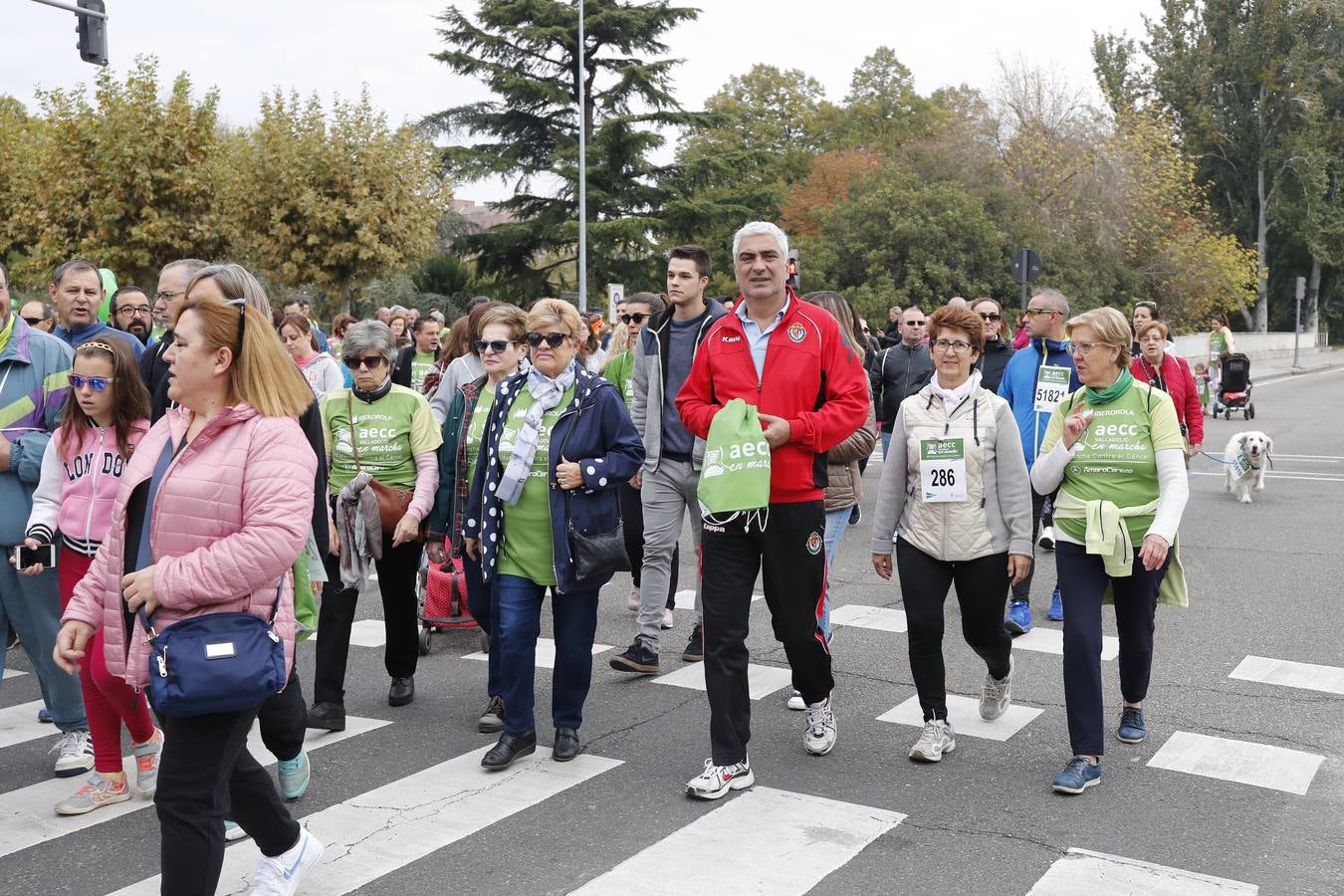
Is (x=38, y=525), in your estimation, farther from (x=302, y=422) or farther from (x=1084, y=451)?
(x=1084, y=451)

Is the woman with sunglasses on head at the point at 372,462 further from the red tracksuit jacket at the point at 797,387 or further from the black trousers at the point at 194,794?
the black trousers at the point at 194,794

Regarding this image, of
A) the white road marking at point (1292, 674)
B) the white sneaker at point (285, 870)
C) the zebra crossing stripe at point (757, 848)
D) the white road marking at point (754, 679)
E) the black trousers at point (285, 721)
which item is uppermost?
the black trousers at point (285, 721)

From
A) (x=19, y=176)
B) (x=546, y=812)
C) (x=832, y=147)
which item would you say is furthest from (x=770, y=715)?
(x=832, y=147)

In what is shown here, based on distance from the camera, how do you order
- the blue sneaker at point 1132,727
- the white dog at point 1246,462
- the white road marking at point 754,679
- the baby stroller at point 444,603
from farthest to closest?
the white dog at point 1246,462, the baby stroller at point 444,603, the white road marking at point 754,679, the blue sneaker at point 1132,727

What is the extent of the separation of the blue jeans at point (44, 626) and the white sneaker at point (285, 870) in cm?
199

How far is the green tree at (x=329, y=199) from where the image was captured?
2744cm

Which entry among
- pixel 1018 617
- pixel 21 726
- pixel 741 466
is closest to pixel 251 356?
pixel 741 466

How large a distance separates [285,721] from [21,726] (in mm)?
2300

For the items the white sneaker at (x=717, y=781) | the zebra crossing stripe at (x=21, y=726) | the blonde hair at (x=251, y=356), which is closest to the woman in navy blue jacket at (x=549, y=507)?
the white sneaker at (x=717, y=781)

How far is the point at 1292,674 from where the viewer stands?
6.77m

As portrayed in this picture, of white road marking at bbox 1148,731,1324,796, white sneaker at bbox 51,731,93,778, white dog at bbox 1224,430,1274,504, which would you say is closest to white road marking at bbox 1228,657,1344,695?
white road marking at bbox 1148,731,1324,796

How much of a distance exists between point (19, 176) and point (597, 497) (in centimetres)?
Result: 2817

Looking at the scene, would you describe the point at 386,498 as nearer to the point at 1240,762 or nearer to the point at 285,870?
the point at 285,870

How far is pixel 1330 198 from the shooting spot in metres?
65.1
